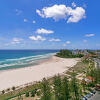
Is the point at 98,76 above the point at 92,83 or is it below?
above

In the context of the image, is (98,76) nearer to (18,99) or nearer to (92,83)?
(92,83)

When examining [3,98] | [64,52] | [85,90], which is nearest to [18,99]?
[3,98]

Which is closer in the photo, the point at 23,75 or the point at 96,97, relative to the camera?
the point at 96,97

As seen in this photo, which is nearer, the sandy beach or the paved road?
the paved road

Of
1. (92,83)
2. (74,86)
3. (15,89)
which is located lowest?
(15,89)

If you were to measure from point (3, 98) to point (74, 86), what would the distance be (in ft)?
52.5

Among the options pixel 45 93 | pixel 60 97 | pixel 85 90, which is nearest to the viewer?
pixel 45 93

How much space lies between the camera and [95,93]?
1877 cm

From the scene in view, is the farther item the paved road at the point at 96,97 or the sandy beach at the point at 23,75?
the sandy beach at the point at 23,75

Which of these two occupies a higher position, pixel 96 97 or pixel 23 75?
pixel 96 97

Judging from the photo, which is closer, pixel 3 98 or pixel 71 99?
pixel 71 99

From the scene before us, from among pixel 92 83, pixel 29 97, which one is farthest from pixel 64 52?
pixel 29 97

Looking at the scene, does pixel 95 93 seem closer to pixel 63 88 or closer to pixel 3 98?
pixel 63 88

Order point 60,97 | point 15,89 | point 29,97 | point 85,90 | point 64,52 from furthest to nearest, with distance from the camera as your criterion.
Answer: point 64,52 → point 15,89 → point 85,90 → point 29,97 → point 60,97
